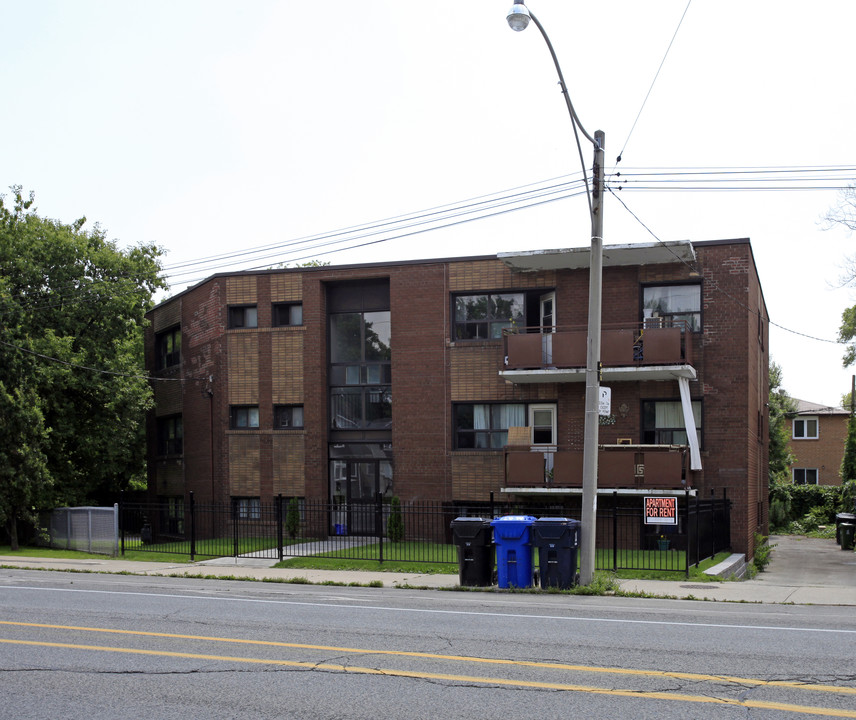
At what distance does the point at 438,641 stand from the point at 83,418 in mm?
24799

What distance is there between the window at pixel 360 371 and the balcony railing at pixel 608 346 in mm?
4484

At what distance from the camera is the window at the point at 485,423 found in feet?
83.5

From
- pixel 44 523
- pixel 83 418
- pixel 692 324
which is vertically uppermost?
pixel 692 324

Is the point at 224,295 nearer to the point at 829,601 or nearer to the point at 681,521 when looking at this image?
the point at 681,521

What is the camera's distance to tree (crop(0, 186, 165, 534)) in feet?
92.4

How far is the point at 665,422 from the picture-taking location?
78.5ft

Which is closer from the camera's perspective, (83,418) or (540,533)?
(540,533)

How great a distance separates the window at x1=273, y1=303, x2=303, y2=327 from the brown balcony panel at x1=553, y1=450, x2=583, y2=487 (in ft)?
30.7

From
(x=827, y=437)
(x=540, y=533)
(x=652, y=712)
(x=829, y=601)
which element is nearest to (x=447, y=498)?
(x=540, y=533)

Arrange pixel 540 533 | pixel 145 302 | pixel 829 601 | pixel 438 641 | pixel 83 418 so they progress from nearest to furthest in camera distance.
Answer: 1. pixel 438 641
2. pixel 829 601
3. pixel 540 533
4. pixel 83 418
5. pixel 145 302

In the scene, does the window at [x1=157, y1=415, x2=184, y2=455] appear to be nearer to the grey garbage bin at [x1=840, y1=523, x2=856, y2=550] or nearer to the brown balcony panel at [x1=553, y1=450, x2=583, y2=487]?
the brown balcony panel at [x1=553, y1=450, x2=583, y2=487]

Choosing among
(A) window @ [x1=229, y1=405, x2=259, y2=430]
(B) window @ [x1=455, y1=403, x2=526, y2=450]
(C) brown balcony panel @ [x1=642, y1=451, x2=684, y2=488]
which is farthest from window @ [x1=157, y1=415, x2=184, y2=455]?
(C) brown balcony panel @ [x1=642, y1=451, x2=684, y2=488]

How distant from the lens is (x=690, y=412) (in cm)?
2291

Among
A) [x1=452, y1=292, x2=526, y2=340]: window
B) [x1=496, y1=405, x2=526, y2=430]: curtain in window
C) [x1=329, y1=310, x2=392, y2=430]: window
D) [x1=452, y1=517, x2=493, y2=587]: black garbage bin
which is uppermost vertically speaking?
[x1=452, y1=292, x2=526, y2=340]: window
